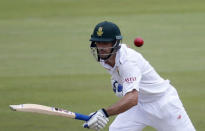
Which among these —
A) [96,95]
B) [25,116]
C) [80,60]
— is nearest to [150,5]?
[80,60]

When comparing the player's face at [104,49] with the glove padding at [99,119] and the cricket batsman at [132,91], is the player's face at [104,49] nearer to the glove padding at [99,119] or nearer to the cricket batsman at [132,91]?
the cricket batsman at [132,91]

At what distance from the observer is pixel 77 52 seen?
12344 mm

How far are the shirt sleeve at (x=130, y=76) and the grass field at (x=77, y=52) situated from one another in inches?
110

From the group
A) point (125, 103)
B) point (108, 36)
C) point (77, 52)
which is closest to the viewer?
point (125, 103)

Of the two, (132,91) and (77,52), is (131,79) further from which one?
(77,52)

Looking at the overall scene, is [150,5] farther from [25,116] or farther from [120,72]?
[120,72]

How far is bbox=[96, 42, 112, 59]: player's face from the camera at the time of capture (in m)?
5.70

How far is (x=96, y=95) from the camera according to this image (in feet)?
31.9

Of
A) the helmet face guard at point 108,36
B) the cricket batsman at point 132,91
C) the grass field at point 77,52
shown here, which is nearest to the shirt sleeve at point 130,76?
the cricket batsman at point 132,91

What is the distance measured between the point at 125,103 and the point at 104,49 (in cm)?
63

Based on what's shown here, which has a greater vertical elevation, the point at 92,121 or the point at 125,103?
the point at 125,103

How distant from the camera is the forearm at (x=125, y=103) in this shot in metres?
5.51

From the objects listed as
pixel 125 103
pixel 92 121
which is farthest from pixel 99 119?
pixel 125 103

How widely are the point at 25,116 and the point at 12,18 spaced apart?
24.2ft
